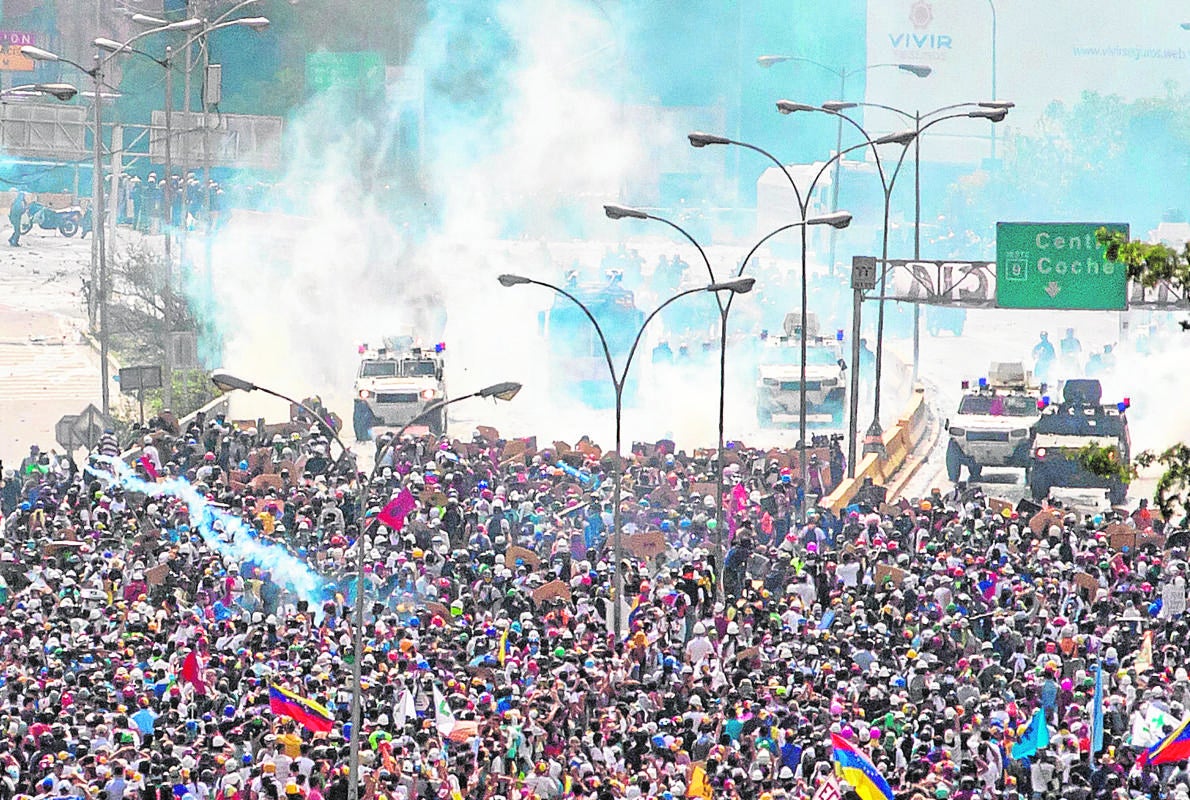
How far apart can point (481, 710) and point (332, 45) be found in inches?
1946

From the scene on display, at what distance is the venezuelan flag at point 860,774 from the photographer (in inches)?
699

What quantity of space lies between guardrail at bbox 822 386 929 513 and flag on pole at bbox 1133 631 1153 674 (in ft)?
34.0

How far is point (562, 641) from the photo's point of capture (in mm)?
22734

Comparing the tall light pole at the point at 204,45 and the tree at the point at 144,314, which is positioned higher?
the tall light pole at the point at 204,45

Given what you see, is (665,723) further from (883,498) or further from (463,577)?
(883,498)

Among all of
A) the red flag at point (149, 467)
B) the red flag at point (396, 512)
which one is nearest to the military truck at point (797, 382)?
the red flag at point (149, 467)

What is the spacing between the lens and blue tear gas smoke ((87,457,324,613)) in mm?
26094

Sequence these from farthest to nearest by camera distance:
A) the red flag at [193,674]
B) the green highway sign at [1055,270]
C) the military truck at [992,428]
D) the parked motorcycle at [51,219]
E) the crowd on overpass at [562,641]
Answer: the parked motorcycle at [51,219]
the green highway sign at [1055,270]
the military truck at [992,428]
the red flag at [193,674]
the crowd on overpass at [562,641]

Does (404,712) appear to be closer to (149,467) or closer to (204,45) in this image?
(149,467)

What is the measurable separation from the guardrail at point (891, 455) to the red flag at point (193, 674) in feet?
48.1

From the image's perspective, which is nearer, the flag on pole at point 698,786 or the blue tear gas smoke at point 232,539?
the flag on pole at point 698,786

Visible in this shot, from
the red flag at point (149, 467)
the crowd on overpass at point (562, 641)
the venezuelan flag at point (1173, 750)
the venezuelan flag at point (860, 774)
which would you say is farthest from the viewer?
the red flag at point (149, 467)

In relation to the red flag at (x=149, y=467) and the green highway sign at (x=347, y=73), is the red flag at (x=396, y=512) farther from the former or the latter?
the green highway sign at (x=347, y=73)

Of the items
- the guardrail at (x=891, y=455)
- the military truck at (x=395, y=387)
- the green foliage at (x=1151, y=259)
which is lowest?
the guardrail at (x=891, y=455)
